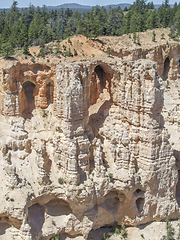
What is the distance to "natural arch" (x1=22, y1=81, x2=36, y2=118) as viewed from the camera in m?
35.9

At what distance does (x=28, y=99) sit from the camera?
37.2 meters

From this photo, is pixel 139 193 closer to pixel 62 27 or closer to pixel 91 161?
pixel 91 161

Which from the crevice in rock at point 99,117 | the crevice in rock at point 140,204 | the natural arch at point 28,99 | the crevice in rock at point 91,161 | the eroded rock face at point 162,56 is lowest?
the crevice in rock at point 140,204

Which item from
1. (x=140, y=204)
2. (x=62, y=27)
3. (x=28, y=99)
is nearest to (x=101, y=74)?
(x=28, y=99)

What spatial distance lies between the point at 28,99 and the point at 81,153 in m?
11.2

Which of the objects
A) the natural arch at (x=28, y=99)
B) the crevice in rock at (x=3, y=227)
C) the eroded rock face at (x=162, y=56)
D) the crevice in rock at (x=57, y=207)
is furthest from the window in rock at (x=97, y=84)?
the crevice in rock at (x=3, y=227)

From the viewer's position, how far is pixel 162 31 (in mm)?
69125

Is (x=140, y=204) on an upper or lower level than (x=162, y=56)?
lower

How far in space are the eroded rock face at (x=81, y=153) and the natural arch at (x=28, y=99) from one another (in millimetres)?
158

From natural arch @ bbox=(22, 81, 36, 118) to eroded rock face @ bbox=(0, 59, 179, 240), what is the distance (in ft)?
0.52

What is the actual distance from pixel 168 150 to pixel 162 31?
1760 inches

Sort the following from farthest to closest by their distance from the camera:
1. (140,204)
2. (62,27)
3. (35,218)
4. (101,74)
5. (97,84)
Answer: (62,27), (101,74), (97,84), (140,204), (35,218)

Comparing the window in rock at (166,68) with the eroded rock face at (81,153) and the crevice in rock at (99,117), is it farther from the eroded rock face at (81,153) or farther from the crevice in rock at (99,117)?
the eroded rock face at (81,153)

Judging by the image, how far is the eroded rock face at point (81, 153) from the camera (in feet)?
99.4
